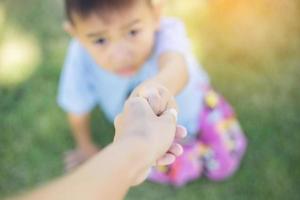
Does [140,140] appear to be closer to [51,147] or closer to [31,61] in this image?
[51,147]

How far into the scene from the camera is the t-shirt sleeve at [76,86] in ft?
6.24

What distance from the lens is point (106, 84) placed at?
1.93 m

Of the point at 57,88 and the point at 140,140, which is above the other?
the point at 140,140

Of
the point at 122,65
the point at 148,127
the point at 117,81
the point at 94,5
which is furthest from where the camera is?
the point at 117,81

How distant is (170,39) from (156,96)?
43cm

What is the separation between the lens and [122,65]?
177 centimetres

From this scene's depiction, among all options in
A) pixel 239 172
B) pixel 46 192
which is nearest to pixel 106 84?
pixel 239 172

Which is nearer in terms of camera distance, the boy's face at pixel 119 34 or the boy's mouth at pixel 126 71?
the boy's face at pixel 119 34

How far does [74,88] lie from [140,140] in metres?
0.70

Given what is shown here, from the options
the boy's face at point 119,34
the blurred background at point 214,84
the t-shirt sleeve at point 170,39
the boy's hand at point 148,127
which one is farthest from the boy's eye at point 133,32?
the blurred background at point 214,84

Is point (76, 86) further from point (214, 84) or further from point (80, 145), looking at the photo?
point (214, 84)

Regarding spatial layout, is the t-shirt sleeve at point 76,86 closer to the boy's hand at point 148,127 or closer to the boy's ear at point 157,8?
the boy's ear at point 157,8

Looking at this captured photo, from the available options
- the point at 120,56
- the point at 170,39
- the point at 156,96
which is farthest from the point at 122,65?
the point at 156,96

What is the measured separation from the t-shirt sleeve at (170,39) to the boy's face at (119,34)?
3 cm
